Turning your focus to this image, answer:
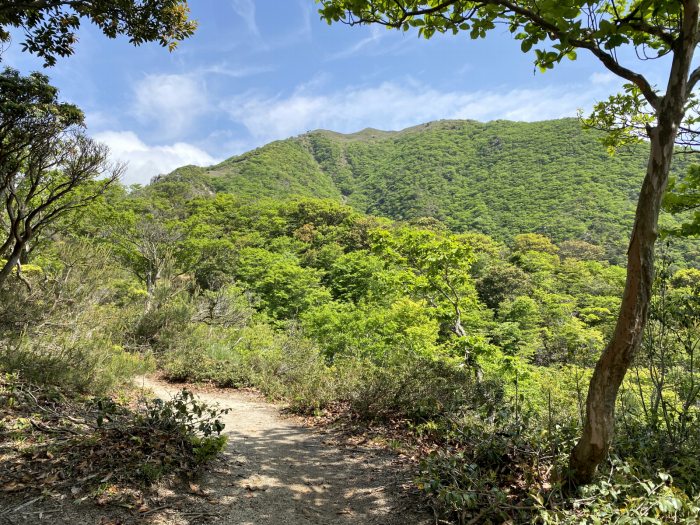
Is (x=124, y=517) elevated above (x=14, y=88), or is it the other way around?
(x=14, y=88)

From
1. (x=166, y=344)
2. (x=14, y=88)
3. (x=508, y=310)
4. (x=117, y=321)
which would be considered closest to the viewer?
(x=14, y=88)

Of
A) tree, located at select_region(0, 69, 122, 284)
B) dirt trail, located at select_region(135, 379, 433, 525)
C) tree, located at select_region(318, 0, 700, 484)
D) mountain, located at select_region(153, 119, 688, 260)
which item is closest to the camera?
tree, located at select_region(318, 0, 700, 484)

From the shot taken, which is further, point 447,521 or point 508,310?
point 508,310

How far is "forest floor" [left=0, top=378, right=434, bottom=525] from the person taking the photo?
2785 mm

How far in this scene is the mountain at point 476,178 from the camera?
162ft

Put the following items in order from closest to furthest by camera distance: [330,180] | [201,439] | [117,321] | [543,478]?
1. [543,478]
2. [201,439]
3. [117,321]
4. [330,180]

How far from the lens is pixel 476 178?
64.8 m

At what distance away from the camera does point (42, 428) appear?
3.63 meters

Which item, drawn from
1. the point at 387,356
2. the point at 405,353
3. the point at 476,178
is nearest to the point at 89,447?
the point at 405,353

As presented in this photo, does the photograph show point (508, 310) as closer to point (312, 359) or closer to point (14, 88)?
point (312, 359)

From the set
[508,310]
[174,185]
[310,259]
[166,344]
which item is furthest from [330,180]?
[166,344]

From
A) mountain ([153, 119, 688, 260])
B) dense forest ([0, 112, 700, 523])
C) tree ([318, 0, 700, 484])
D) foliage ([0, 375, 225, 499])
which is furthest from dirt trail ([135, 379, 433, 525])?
mountain ([153, 119, 688, 260])

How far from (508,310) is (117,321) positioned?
20625mm

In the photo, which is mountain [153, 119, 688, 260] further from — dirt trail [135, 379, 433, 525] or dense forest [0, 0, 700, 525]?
dirt trail [135, 379, 433, 525]
